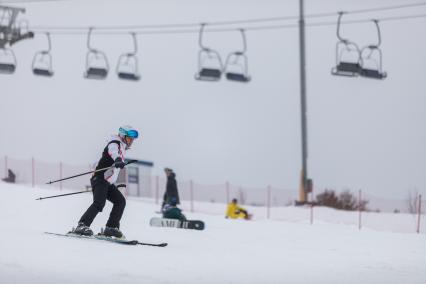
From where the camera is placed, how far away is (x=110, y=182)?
43.4 ft

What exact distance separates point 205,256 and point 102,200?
1587 mm

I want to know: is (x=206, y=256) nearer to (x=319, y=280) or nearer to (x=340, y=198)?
(x=319, y=280)

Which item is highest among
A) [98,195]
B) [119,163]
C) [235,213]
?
[119,163]

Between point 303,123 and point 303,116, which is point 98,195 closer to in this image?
point 303,123

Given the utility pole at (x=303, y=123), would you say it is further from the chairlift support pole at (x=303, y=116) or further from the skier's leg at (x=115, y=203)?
the skier's leg at (x=115, y=203)

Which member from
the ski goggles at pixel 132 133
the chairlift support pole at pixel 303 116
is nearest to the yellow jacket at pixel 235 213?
the chairlift support pole at pixel 303 116

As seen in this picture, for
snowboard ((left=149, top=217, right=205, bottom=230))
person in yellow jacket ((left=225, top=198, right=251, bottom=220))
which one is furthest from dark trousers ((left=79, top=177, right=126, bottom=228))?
person in yellow jacket ((left=225, top=198, right=251, bottom=220))

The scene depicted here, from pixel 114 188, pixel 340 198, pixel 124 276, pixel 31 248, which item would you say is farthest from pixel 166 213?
pixel 340 198

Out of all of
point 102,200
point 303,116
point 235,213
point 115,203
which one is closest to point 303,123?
point 303,116

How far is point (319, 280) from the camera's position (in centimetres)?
1082

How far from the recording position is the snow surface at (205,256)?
10203 mm

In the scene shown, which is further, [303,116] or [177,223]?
[303,116]

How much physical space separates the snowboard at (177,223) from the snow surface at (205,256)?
26 centimetres

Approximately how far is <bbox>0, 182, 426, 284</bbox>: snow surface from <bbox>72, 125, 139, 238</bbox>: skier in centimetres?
43
